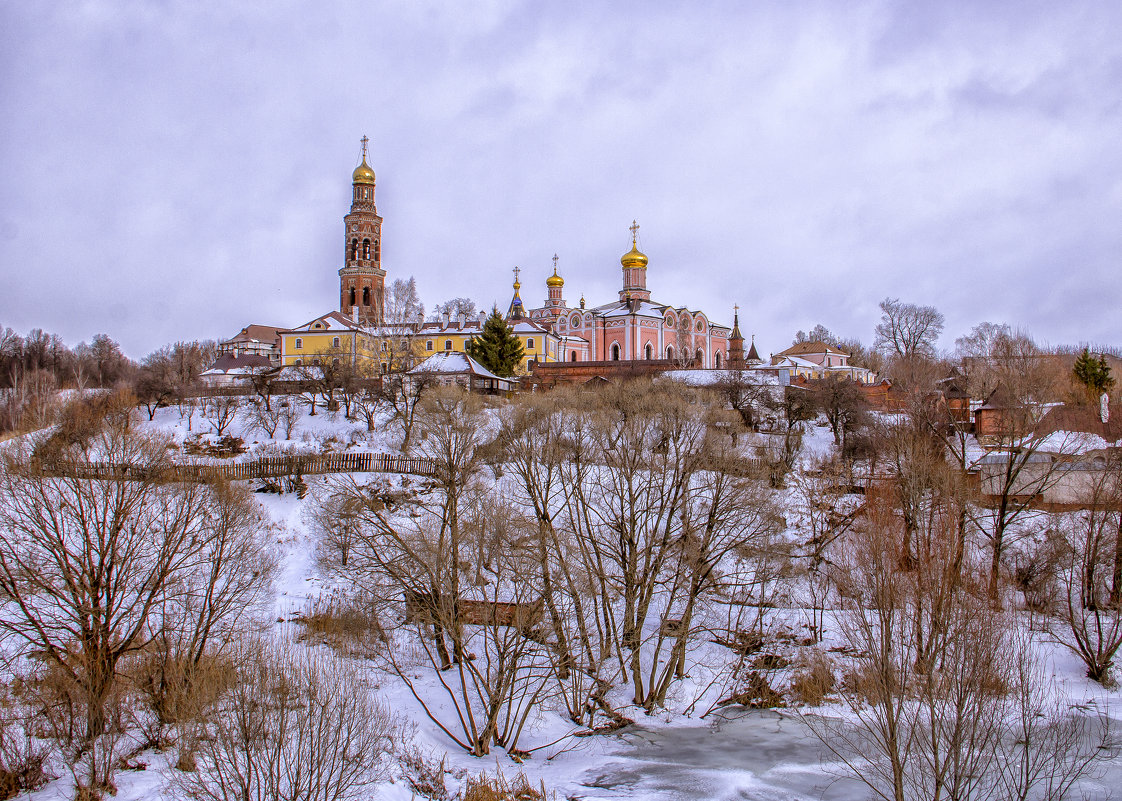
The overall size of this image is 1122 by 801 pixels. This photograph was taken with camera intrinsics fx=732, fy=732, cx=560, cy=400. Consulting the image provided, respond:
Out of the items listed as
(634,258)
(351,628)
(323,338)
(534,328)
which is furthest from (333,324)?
(351,628)

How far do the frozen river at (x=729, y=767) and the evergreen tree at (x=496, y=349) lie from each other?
29.6 meters

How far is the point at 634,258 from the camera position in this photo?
6694 centimetres

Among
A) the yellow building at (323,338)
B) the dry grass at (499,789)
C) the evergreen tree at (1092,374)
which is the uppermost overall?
the yellow building at (323,338)

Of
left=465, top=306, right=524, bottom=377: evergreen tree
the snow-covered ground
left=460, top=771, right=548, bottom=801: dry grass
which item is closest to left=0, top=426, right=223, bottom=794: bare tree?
the snow-covered ground

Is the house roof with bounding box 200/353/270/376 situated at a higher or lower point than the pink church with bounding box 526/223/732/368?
lower

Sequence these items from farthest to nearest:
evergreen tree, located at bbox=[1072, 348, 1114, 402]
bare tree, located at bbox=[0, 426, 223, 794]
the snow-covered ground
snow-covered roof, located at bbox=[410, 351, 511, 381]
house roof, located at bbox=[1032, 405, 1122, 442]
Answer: snow-covered roof, located at bbox=[410, 351, 511, 381], evergreen tree, located at bbox=[1072, 348, 1114, 402], house roof, located at bbox=[1032, 405, 1122, 442], the snow-covered ground, bare tree, located at bbox=[0, 426, 223, 794]

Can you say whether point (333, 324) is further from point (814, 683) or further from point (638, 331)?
point (814, 683)

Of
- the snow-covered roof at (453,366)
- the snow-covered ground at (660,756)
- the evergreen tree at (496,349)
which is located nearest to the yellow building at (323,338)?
the evergreen tree at (496,349)

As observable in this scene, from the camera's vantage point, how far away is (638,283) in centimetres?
6744

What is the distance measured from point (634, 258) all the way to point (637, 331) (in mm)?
10536

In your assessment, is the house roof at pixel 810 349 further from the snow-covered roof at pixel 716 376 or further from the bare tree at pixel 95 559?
the bare tree at pixel 95 559

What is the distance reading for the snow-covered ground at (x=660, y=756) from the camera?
13.3 meters

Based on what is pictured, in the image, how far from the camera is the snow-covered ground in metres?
13.3

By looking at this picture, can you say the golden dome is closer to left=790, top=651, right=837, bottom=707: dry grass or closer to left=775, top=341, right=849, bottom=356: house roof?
left=775, top=341, right=849, bottom=356: house roof
